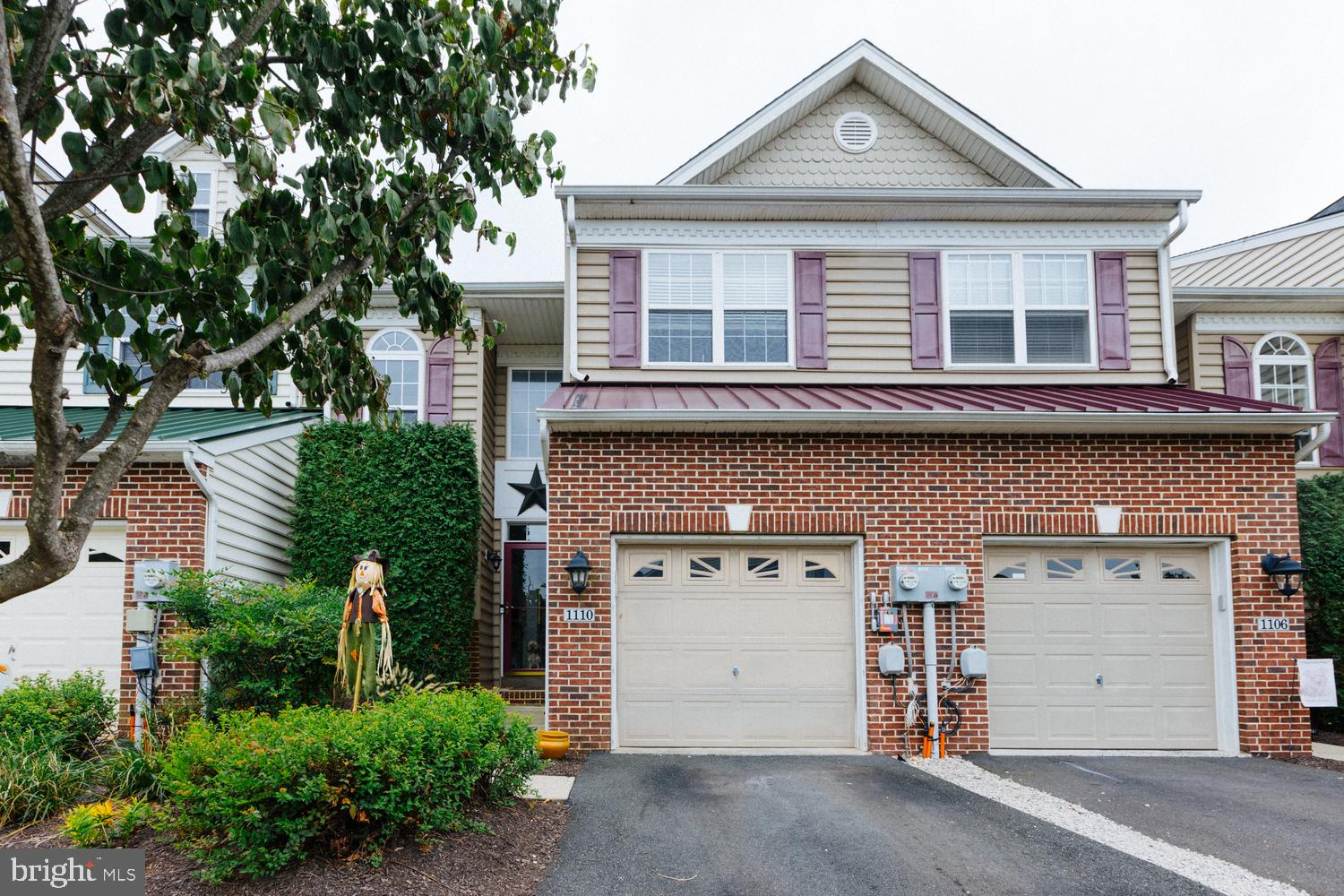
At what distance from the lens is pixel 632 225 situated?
39.9ft

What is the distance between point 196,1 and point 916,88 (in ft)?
32.0

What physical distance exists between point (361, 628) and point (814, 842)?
3.79 meters

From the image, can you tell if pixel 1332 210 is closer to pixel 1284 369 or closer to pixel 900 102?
pixel 1284 369

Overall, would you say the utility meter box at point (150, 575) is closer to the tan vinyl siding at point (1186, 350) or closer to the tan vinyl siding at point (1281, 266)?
the tan vinyl siding at point (1186, 350)

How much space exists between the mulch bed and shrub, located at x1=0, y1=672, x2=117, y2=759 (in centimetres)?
199

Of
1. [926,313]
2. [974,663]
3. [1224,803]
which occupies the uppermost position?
[926,313]

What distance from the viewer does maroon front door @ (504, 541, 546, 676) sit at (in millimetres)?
14797

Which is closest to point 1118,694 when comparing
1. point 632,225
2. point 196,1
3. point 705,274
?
point 705,274

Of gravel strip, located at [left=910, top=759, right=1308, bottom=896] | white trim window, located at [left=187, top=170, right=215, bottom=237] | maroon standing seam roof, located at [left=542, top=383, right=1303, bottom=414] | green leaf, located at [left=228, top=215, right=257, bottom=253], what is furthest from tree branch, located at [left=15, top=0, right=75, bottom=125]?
white trim window, located at [left=187, top=170, right=215, bottom=237]

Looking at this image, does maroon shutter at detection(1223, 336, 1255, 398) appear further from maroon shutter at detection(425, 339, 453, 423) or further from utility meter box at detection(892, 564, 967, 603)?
maroon shutter at detection(425, 339, 453, 423)

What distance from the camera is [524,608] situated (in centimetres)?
1498

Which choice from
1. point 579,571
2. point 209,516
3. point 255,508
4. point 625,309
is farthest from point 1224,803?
point 255,508

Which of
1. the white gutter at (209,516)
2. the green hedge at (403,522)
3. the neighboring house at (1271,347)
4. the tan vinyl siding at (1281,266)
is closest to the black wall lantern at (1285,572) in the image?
the neighboring house at (1271,347)

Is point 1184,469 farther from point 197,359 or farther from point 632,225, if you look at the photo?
point 197,359
